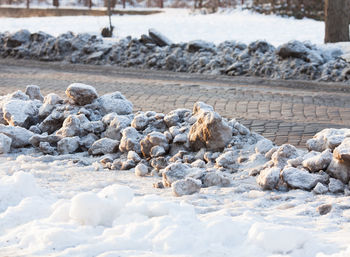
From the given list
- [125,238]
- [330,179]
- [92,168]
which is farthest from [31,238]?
[330,179]

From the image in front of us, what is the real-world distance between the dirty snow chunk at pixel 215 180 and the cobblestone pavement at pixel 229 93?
5.62 ft

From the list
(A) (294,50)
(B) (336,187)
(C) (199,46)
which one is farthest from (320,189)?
(C) (199,46)

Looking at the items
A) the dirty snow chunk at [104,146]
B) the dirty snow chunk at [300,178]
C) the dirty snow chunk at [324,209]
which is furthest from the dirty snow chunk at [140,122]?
the dirty snow chunk at [324,209]

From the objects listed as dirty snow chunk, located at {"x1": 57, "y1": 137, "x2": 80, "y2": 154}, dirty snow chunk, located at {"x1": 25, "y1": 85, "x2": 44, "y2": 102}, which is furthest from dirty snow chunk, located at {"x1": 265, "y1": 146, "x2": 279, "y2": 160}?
dirty snow chunk, located at {"x1": 25, "y1": 85, "x2": 44, "y2": 102}

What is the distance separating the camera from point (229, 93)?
9.74 meters

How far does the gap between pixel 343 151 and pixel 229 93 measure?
5.24 meters

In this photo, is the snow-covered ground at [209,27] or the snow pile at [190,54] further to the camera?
the snow-covered ground at [209,27]

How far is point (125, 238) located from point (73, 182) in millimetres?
1547

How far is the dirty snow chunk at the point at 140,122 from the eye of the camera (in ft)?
19.6

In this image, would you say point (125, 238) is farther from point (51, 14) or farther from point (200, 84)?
point (51, 14)

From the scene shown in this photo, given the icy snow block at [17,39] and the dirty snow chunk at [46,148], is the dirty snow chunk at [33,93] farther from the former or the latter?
the icy snow block at [17,39]

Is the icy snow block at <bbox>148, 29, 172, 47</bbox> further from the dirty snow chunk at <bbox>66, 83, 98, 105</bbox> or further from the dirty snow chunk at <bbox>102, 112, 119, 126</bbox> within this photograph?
the dirty snow chunk at <bbox>102, 112, 119, 126</bbox>

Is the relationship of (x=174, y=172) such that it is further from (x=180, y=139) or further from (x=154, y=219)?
(x=154, y=219)

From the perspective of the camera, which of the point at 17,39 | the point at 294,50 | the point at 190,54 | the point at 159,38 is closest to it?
the point at 294,50
